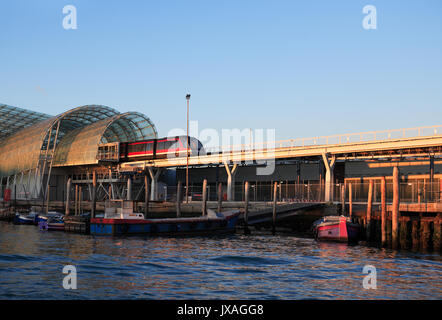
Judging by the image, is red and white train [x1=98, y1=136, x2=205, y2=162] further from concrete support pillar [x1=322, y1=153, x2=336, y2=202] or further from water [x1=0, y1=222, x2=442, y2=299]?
water [x1=0, y1=222, x2=442, y2=299]

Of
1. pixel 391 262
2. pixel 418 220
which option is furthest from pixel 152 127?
pixel 391 262

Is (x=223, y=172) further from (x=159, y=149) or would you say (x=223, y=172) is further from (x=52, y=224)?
(x=52, y=224)

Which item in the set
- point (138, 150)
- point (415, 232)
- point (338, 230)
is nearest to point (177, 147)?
point (138, 150)

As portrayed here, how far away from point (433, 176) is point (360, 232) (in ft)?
59.8

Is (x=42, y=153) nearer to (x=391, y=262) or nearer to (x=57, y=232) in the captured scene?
(x=57, y=232)

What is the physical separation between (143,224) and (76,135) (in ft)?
169

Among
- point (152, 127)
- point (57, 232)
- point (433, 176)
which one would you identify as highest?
point (152, 127)

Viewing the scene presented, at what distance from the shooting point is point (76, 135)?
3420 inches

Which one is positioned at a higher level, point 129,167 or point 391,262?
point 129,167

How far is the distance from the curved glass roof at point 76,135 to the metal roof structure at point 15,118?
1.04m

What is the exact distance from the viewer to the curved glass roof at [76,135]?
81250 millimetres
